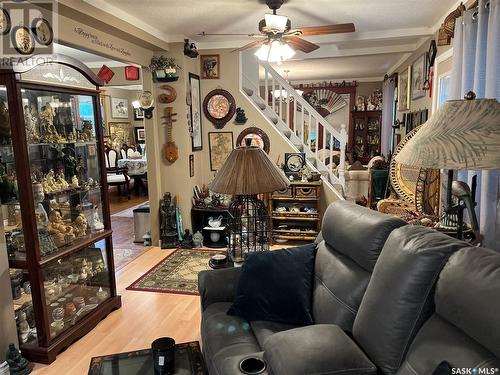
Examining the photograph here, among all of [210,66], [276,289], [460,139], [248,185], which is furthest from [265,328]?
[210,66]

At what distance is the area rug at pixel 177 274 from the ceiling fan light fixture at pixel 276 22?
245 centimetres

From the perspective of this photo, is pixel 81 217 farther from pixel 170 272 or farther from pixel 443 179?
pixel 443 179

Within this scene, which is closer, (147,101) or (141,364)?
(141,364)

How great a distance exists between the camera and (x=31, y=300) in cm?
242

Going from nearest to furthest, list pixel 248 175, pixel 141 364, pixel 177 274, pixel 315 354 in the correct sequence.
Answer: pixel 315 354 < pixel 141 364 < pixel 248 175 < pixel 177 274

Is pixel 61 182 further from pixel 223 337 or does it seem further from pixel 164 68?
pixel 164 68

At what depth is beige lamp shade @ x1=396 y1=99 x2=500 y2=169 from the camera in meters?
1.36

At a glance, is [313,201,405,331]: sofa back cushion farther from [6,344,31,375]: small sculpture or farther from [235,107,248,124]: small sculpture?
[235,107,248,124]: small sculpture

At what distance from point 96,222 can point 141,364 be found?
1606mm

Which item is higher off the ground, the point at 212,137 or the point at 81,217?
the point at 212,137

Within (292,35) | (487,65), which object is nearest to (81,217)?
(292,35)

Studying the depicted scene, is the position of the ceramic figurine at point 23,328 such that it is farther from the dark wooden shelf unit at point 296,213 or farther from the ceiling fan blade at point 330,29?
the ceiling fan blade at point 330,29

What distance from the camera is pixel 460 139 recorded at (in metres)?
1.43

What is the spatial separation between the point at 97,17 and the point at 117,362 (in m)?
2.65
